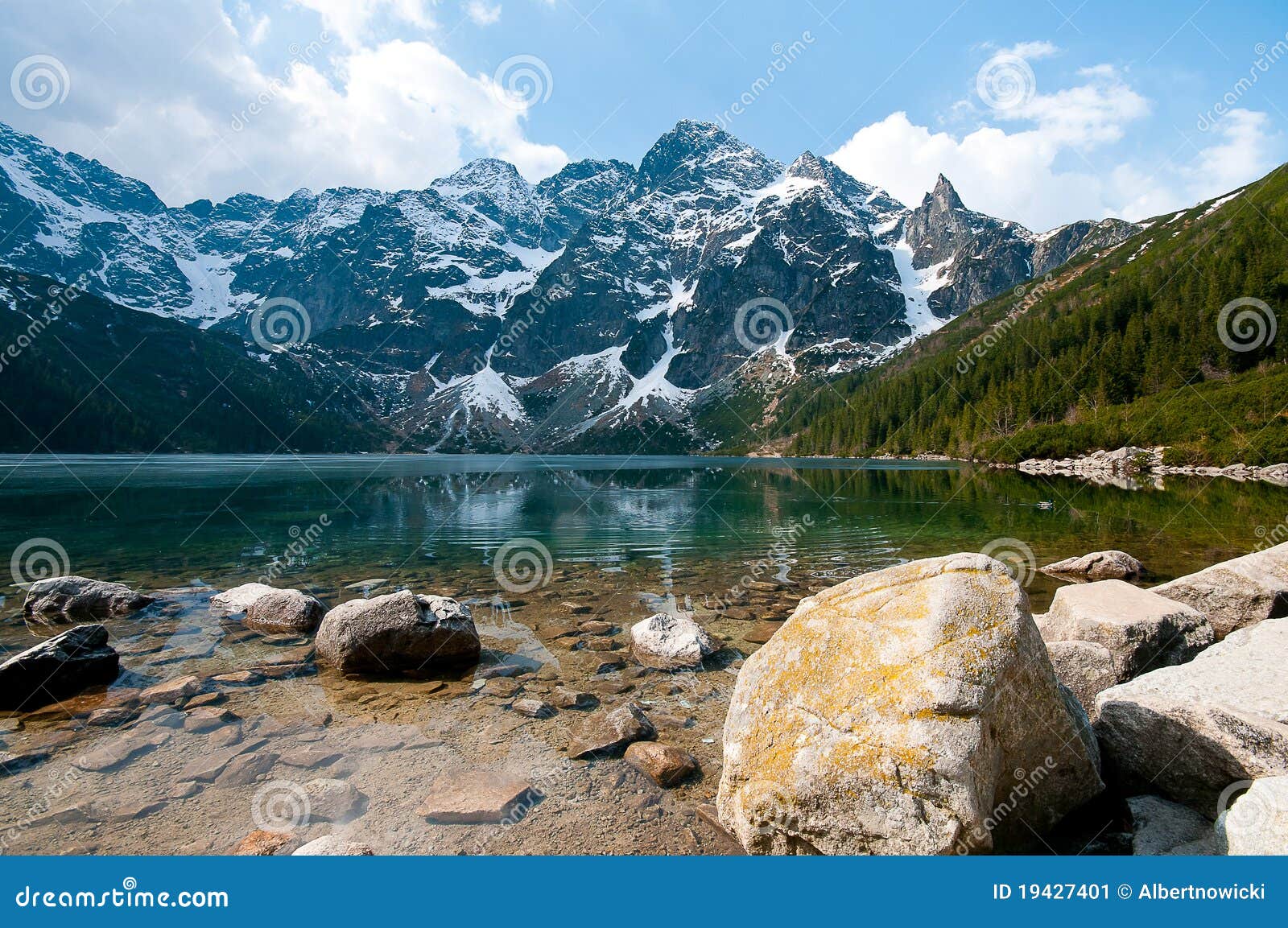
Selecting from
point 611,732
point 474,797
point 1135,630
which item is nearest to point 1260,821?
point 1135,630

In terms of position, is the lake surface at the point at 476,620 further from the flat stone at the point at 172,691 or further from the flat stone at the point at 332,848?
the flat stone at the point at 332,848

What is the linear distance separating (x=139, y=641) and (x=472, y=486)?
65.6 meters

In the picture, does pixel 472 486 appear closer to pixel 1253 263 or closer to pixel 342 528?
pixel 342 528

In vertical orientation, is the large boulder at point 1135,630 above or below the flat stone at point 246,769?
above

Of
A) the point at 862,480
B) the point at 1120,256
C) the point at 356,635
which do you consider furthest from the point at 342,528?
the point at 1120,256

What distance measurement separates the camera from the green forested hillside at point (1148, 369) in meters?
73.0

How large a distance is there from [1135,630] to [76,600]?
25.2 meters

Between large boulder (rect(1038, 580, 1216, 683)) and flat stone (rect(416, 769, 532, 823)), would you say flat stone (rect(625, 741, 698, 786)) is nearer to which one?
flat stone (rect(416, 769, 532, 823))

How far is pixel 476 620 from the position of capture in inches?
657

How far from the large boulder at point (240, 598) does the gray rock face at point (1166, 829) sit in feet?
60.2

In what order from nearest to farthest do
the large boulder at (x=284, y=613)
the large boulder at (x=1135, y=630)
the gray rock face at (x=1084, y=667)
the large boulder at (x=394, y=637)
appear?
the gray rock face at (x=1084, y=667)
the large boulder at (x=1135, y=630)
the large boulder at (x=394, y=637)
the large boulder at (x=284, y=613)

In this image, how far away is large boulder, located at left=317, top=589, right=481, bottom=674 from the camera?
1242 cm

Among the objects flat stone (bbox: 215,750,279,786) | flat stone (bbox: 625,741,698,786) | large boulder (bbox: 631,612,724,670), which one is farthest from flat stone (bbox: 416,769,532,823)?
large boulder (bbox: 631,612,724,670)

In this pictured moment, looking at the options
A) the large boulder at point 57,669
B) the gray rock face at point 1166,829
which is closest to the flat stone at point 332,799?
the large boulder at point 57,669
